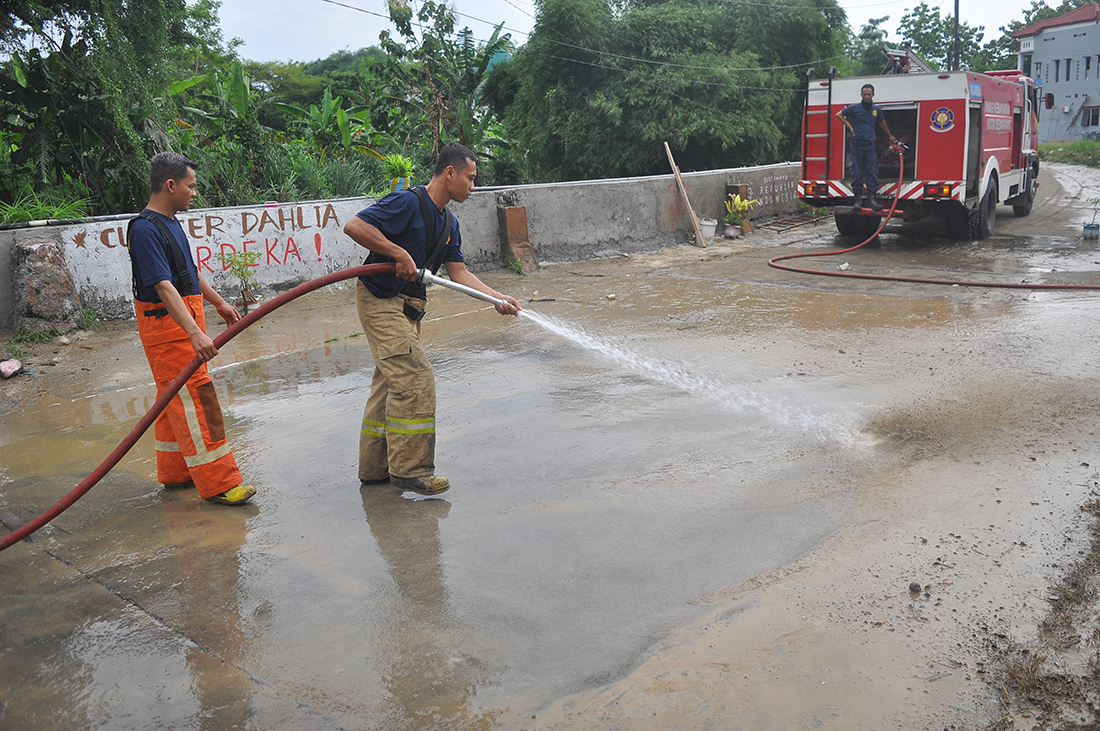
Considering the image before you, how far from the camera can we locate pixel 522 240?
1224cm

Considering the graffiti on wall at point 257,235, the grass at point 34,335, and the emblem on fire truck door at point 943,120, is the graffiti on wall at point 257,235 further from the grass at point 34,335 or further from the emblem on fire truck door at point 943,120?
the emblem on fire truck door at point 943,120

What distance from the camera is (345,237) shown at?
10.7 m

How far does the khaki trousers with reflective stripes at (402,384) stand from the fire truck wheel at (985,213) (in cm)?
1191

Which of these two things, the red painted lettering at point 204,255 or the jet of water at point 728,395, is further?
the red painted lettering at point 204,255

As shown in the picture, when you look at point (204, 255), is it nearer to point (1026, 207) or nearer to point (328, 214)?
point (328, 214)

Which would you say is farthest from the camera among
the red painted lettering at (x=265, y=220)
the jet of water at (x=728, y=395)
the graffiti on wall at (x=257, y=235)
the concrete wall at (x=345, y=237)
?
the red painted lettering at (x=265, y=220)

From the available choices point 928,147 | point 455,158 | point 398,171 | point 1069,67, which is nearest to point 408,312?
point 455,158

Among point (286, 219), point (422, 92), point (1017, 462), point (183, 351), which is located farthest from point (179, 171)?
point (422, 92)

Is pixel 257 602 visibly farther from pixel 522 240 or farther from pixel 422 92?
pixel 422 92

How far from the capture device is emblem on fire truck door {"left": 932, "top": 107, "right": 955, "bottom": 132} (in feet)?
40.2

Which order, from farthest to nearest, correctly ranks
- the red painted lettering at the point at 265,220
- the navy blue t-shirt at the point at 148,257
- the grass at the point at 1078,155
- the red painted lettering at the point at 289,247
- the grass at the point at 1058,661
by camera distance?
the grass at the point at 1078,155 < the red painted lettering at the point at 289,247 < the red painted lettering at the point at 265,220 < the navy blue t-shirt at the point at 148,257 < the grass at the point at 1058,661

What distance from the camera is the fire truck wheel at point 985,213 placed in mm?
13422

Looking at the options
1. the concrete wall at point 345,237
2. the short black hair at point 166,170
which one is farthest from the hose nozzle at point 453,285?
the concrete wall at point 345,237

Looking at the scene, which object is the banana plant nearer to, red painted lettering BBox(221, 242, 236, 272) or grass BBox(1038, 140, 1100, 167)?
red painted lettering BBox(221, 242, 236, 272)
